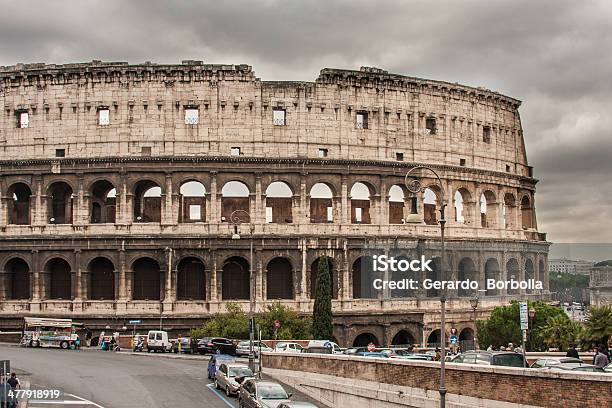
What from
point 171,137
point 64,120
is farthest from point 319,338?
point 64,120

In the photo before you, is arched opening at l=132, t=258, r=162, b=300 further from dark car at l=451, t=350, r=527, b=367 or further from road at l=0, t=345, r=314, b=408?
dark car at l=451, t=350, r=527, b=367

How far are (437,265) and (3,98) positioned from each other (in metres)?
33.5

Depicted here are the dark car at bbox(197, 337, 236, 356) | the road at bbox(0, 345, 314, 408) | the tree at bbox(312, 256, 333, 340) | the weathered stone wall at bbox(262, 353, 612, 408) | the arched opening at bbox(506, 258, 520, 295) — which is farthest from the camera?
the arched opening at bbox(506, 258, 520, 295)

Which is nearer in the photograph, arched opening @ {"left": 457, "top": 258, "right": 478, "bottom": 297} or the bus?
the bus

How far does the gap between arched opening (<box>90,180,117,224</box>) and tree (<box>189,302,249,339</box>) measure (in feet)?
38.0

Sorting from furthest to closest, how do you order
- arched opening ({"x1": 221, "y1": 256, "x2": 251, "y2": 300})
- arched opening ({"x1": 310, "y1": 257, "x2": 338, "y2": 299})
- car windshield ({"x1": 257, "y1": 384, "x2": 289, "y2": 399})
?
arched opening ({"x1": 221, "y1": 256, "x2": 251, "y2": 300})
arched opening ({"x1": 310, "y1": 257, "x2": 338, "y2": 299})
car windshield ({"x1": 257, "y1": 384, "x2": 289, "y2": 399})

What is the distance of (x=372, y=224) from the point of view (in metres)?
58.4

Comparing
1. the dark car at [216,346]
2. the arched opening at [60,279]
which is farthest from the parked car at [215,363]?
the arched opening at [60,279]

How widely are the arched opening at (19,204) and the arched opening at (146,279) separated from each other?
9.03 m

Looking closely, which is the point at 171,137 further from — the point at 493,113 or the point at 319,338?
the point at 493,113

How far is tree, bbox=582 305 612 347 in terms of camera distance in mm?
39656

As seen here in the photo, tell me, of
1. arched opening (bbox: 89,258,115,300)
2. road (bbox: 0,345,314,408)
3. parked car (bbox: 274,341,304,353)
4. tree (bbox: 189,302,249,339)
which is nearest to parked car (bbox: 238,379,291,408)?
road (bbox: 0,345,314,408)

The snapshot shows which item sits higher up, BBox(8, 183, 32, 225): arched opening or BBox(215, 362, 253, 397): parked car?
BBox(8, 183, 32, 225): arched opening

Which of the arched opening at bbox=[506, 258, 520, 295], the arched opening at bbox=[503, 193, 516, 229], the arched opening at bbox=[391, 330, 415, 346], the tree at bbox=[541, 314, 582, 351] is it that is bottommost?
the arched opening at bbox=[391, 330, 415, 346]
